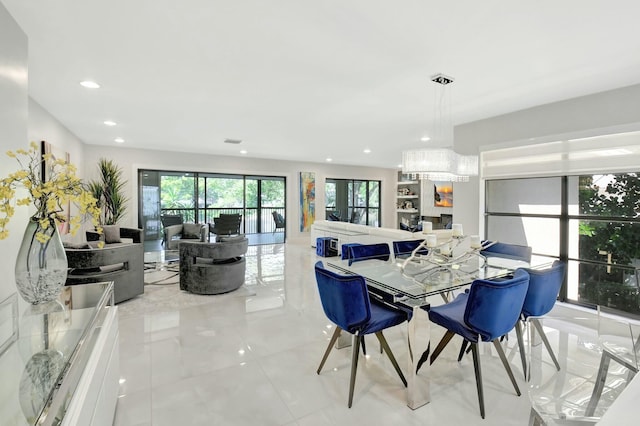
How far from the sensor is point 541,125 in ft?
12.5

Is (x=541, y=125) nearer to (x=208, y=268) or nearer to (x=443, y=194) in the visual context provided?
(x=208, y=268)

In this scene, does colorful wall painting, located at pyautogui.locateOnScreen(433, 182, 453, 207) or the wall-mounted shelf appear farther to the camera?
the wall-mounted shelf

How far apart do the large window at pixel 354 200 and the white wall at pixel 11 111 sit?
27.3 ft

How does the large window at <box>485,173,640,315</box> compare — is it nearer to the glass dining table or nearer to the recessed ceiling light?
the glass dining table

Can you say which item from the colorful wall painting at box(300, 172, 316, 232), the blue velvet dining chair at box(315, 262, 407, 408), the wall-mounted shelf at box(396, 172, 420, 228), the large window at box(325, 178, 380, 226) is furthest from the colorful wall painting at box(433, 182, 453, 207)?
the blue velvet dining chair at box(315, 262, 407, 408)

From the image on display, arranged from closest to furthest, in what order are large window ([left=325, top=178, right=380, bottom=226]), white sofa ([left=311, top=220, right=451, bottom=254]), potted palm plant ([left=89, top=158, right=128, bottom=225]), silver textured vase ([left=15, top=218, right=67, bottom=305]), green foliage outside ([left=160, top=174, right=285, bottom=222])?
silver textured vase ([left=15, top=218, right=67, bottom=305]) → white sofa ([left=311, top=220, right=451, bottom=254]) → potted palm plant ([left=89, top=158, right=128, bottom=225]) → green foliage outside ([left=160, top=174, right=285, bottom=222]) → large window ([left=325, top=178, right=380, bottom=226])

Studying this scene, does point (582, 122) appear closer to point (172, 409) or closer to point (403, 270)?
point (403, 270)

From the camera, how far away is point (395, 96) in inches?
138

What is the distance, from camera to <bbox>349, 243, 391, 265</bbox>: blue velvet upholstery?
340 cm

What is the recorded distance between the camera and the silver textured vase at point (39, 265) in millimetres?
1553

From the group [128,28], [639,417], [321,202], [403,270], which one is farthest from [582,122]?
[321,202]

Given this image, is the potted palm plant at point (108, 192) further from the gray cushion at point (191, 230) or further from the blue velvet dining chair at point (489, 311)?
the blue velvet dining chair at point (489, 311)

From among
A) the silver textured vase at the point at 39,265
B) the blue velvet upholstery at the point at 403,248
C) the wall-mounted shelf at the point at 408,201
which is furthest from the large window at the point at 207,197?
the silver textured vase at the point at 39,265

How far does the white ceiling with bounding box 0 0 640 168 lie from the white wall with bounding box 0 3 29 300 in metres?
0.16
